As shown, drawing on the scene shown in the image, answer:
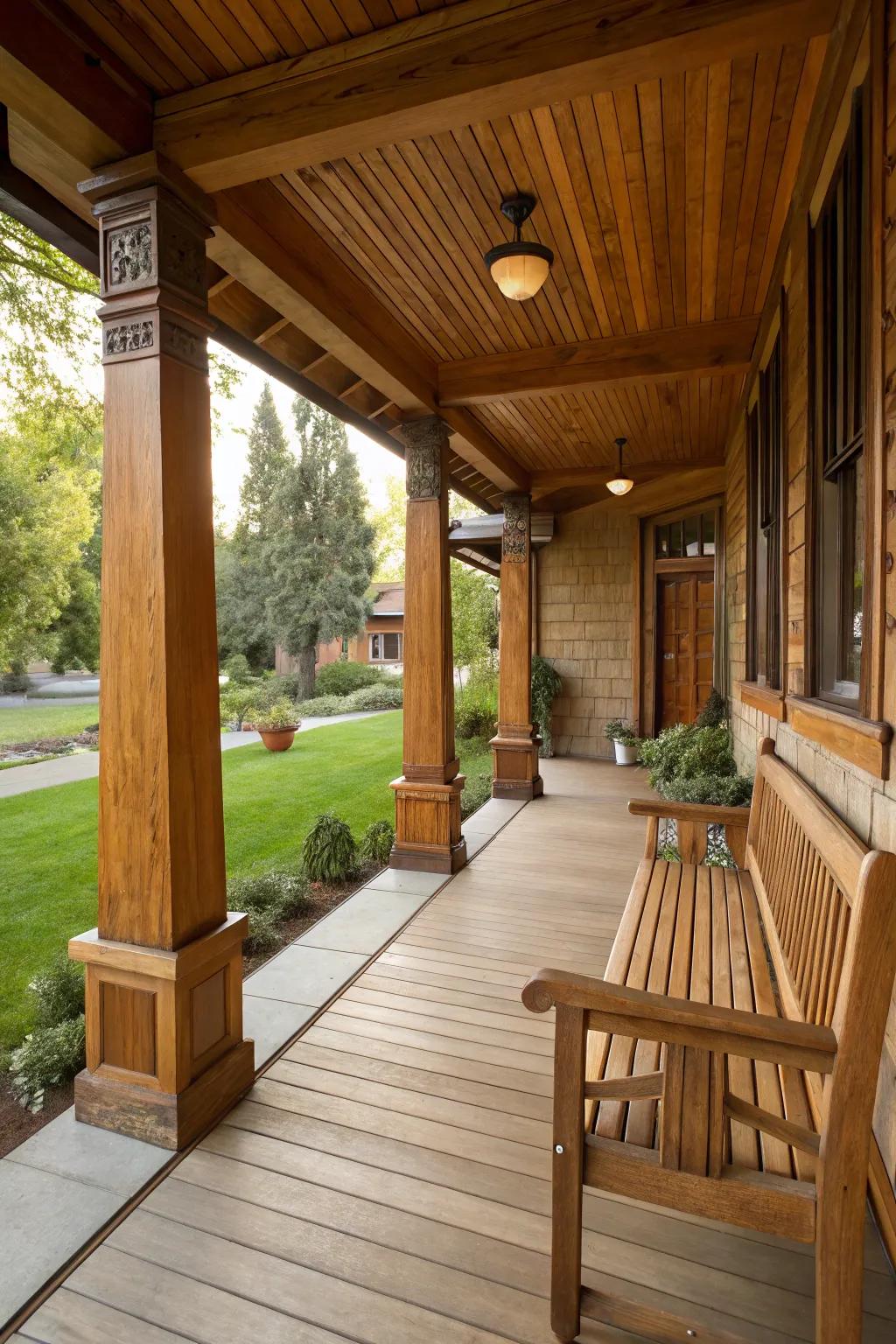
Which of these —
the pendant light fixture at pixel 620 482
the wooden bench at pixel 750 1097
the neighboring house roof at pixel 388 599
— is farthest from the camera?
the neighboring house roof at pixel 388 599

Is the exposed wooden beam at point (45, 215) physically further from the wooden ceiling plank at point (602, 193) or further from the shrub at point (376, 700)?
the shrub at point (376, 700)

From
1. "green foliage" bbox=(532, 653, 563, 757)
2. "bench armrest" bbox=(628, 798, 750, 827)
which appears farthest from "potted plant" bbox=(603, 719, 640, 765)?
"bench armrest" bbox=(628, 798, 750, 827)

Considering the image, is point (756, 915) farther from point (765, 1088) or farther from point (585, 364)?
point (585, 364)

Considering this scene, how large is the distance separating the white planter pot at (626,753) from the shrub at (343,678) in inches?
449

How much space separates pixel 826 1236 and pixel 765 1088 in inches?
13.2

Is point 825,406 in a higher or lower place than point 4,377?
lower

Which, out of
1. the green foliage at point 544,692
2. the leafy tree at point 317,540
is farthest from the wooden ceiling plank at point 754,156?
the leafy tree at point 317,540

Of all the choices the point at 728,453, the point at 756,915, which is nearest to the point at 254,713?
the point at 728,453

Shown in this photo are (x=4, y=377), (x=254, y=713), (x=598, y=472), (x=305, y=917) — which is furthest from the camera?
(x=254, y=713)

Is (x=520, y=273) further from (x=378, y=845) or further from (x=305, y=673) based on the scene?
(x=305, y=673)

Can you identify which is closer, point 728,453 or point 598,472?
point 728,453

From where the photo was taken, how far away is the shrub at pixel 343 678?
19.4 m

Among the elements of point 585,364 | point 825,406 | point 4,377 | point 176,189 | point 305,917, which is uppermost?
point 4,377

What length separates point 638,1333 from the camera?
1.50 meters
